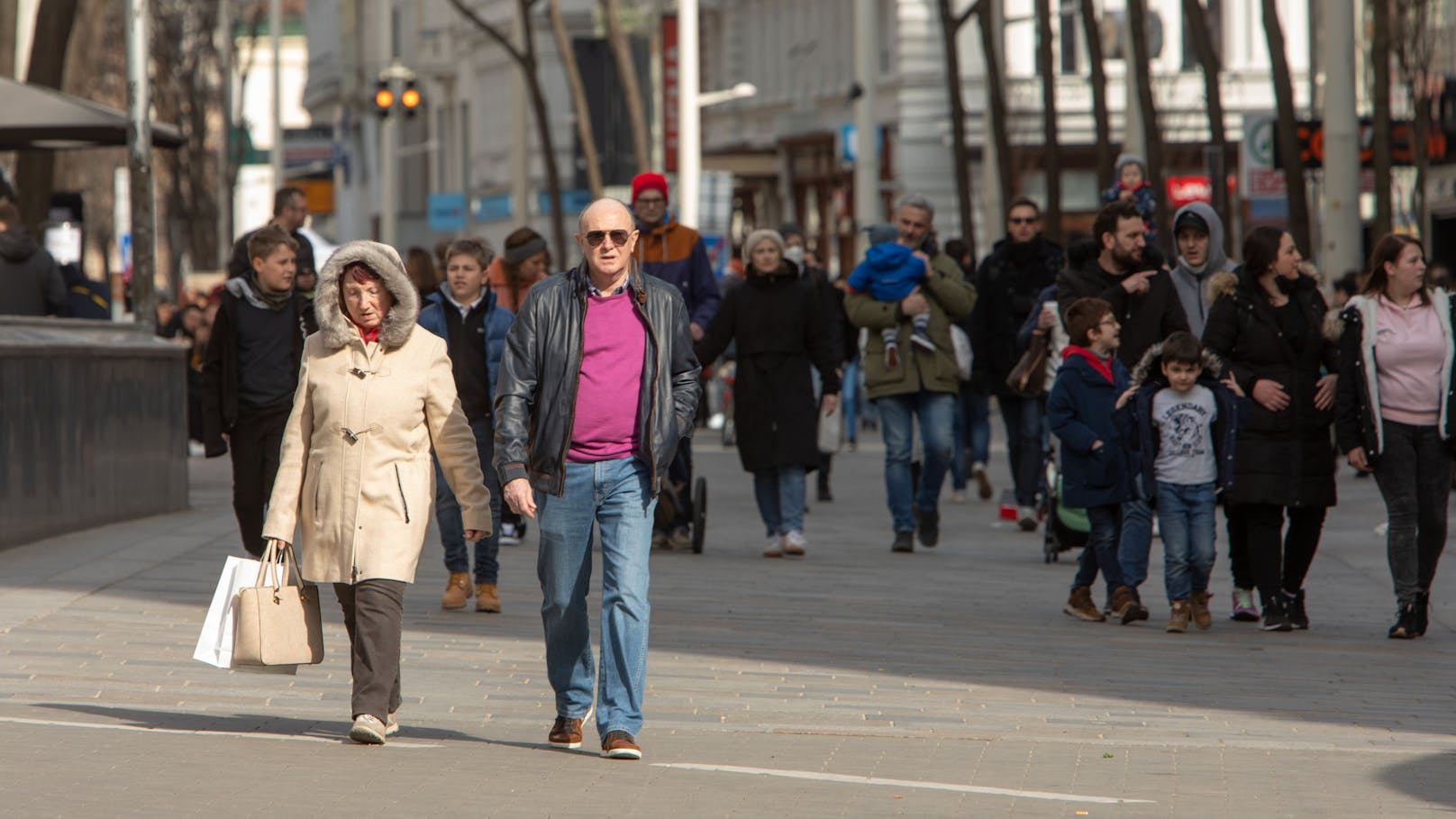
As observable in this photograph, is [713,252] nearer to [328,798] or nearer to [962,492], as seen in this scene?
[962,492]

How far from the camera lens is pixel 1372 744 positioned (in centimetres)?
873

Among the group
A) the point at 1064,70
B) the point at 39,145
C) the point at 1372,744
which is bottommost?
the point at 1372,744

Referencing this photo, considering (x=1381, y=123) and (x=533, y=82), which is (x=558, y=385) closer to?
(x=1381, y=123)

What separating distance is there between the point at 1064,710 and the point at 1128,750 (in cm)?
84

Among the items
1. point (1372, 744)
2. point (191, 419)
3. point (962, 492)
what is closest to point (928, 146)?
point (191, 419)

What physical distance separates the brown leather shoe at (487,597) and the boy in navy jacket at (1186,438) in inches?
113

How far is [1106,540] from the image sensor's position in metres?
11.9

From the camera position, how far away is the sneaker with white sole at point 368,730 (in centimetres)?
833

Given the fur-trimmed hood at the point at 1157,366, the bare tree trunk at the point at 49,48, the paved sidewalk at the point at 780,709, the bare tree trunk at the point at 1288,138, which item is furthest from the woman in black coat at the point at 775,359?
the bare tree trunk at the point at 1288,138

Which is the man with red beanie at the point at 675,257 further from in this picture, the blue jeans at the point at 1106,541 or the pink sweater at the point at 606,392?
the pink sweater at the point at 606,392

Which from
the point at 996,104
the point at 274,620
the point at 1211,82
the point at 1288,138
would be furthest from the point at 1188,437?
the point at 996,104

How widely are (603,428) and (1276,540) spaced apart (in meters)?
4.47

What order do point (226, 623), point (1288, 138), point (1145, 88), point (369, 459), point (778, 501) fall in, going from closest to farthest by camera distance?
1. point (226, 623)
2. point (369, 459)
3. point (778, 501)
4. point (1288, 138)
5. point (1145, 88)

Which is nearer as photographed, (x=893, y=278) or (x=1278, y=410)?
(x=1278, y=410)
